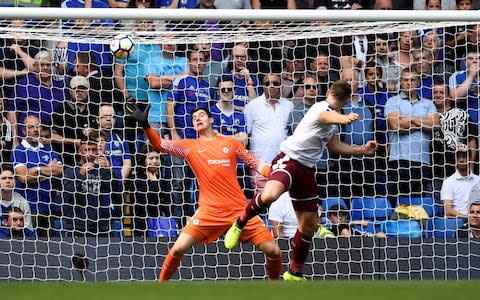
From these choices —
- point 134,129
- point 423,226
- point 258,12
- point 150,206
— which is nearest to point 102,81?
point 134,129

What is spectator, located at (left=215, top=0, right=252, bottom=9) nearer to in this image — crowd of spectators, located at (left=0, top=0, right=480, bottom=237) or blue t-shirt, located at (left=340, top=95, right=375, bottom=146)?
crowd of spectators, located at (left=0, top=0, right=480, bottom=237)

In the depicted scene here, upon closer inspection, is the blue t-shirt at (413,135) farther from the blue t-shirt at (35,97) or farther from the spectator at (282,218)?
the blue t-shirt at (35,97)

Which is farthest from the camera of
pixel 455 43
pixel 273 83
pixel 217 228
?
pixel 455 43

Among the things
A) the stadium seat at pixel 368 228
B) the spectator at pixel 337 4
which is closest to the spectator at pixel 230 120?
the stadium seat at pixel 368 228

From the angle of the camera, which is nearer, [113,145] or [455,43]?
[113,145]

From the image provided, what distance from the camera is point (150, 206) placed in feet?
39.4

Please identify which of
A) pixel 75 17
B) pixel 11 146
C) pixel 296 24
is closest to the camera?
pixel 75 17

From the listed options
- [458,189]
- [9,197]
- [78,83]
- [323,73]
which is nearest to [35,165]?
[9,197]

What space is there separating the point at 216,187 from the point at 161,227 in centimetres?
89

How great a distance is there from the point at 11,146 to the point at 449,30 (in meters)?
4.80

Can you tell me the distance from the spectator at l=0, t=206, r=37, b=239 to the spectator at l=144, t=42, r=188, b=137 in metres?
1.65

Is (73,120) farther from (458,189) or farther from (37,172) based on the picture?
(458,189)

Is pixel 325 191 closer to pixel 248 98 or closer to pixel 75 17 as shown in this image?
pixel 248 98

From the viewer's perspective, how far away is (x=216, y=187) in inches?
450
